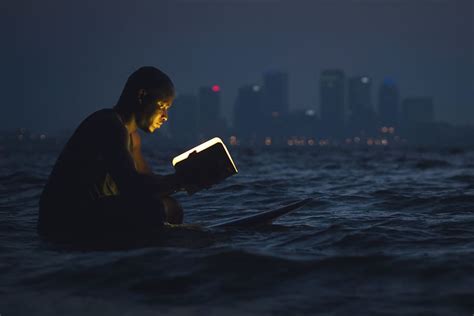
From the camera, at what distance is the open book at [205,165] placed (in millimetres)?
5512

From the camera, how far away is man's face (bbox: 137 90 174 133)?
18.7 ft

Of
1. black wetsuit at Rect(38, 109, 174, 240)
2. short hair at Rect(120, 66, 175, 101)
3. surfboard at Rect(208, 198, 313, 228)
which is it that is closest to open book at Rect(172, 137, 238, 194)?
black wetsuit at Rect(38, 109, 174, 240)

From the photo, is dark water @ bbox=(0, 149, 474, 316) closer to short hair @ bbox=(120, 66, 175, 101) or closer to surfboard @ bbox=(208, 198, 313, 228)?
surfboard @ bbox=(208, 198, 313, 228)

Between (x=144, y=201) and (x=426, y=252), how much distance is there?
2.51m

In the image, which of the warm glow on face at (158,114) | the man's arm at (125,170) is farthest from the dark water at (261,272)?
the warm glow on face at (158,114)

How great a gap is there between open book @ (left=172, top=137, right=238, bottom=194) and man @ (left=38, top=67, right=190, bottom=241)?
11 centimetres

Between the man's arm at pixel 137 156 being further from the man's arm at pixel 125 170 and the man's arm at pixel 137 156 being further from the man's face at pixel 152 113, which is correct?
the man's arm at pixel 125 170

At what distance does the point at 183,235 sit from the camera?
5777 mm

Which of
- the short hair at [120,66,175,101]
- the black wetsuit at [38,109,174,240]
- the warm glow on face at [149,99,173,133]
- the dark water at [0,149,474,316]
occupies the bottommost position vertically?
the dark water at [0,149,474,316]

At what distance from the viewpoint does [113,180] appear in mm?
5512

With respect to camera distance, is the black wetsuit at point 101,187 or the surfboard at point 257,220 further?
the surfboard at point 257,220

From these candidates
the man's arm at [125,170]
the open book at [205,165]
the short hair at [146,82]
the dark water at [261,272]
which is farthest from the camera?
the short hair at [146,82]

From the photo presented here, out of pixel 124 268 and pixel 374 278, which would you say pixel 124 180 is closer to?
pixel 124 268

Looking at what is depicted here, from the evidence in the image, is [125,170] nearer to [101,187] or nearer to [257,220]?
[101,187]
